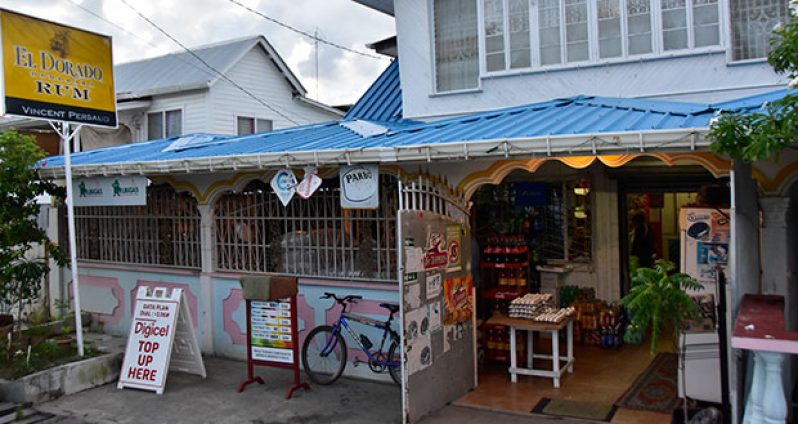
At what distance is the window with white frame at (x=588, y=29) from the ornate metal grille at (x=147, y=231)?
5.45m

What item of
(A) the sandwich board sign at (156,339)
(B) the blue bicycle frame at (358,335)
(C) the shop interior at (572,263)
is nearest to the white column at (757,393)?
(C) the shop interior at (572,263)

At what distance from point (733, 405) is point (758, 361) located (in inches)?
41.2

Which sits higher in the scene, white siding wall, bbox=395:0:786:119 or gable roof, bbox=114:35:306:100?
gable roof, bbox=114:35:306:100

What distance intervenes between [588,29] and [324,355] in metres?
5.90

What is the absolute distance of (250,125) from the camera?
21.6 meters

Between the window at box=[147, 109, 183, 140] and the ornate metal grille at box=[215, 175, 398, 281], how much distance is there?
10.6m

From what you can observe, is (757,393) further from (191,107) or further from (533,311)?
(191,107)

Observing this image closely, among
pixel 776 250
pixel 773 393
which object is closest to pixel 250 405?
pixel 773 393

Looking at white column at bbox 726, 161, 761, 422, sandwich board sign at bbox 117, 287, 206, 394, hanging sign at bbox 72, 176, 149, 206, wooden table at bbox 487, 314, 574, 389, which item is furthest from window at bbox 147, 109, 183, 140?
white column at bbox 726, 161, 761, 422

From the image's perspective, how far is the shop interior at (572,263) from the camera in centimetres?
867

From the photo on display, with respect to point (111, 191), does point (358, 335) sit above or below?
below

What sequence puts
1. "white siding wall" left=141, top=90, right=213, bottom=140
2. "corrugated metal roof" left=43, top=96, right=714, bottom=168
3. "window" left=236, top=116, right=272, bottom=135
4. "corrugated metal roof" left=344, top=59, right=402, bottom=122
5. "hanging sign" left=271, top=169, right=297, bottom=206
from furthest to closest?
"window" left=236, top=116, right=272, bottom=135, "white siding wall" left=141, top=90, right=213, bottom=140, "corrugated metal roof" left=344, top=59, right=402, bottom=122, "hanging sign" left=271, top=169, right=297, bottom=206, "corrugated metal roof" left=43, top=96, right=714, bottom=168

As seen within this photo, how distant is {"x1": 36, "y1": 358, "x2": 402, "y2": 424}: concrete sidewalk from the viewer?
25.1 feet

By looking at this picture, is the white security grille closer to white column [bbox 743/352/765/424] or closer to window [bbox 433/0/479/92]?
window [bbox 433/0/479/92]
